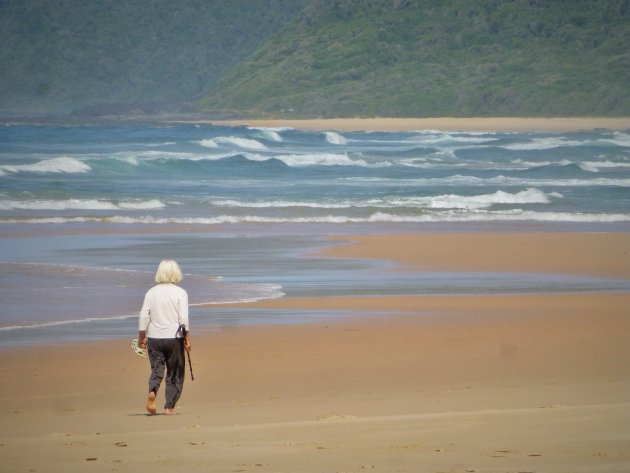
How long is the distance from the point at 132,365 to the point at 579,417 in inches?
151

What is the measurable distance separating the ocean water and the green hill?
25.0m

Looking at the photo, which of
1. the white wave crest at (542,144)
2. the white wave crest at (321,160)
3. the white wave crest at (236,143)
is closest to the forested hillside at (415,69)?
the white wave crest at (542,144)

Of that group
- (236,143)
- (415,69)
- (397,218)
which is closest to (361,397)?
(397,218)

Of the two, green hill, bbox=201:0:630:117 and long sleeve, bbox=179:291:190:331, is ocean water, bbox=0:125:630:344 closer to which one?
long sleeve, bbox=179:291:190:331

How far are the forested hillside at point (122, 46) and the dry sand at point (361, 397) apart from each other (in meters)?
114

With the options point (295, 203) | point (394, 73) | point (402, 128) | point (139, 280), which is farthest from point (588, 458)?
point (394, 73)

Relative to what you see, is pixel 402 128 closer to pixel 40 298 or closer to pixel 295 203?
pixel 295 203

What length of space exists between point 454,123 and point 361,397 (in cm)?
7095

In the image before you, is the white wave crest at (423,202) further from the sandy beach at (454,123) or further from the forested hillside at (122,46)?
the forested hillside at (122,46)

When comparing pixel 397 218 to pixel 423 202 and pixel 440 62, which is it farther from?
pixel 440 62

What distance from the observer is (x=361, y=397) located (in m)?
8.50

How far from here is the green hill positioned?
8325cm

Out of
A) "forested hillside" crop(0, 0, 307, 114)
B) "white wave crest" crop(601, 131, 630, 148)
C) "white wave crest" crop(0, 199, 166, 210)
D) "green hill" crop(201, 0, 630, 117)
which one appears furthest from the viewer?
"forested hillside" crop(0, 0, 307, 114)

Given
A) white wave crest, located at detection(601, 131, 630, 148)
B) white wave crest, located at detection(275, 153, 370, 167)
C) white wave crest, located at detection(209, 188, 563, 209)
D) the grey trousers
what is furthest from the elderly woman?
white wave crest, located at detection(601, 131, 630, 148)
